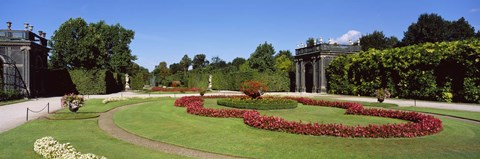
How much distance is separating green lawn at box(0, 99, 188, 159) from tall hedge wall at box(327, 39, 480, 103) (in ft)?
86.2

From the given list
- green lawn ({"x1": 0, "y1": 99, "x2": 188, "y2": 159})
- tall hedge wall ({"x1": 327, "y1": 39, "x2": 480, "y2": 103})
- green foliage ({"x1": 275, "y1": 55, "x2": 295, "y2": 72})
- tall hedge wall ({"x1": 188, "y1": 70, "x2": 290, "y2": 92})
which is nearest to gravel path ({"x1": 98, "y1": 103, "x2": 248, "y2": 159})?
green lawn ({"x1": 0, "y1": 99, "x2": 188, "y2": 159})

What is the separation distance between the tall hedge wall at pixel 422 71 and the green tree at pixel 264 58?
40.5 m

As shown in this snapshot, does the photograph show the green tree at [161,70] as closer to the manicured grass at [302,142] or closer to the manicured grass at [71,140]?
the manicured grass at [71,140]

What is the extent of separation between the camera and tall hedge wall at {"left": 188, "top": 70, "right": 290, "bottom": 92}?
56.5m

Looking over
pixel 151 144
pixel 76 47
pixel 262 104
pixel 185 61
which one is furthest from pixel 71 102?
pixel 185 61

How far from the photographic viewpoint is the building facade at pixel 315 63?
46.7 meters

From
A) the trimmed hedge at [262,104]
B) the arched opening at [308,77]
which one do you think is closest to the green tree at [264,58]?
the arched opening at [308,77]

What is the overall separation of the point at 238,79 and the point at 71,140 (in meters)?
50.3

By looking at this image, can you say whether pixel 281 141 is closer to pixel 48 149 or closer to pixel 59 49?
pixel 48 149

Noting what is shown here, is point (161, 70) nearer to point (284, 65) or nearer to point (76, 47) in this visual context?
point (284, 65)

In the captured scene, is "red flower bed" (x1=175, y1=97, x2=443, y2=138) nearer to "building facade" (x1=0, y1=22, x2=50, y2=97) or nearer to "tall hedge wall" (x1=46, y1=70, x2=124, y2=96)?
"building facade" (x1=0, y1=22, x2=50, y2=97)

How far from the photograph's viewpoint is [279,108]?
2273 cm

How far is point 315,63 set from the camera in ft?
159

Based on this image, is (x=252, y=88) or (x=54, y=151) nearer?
(x=54, y=151)
